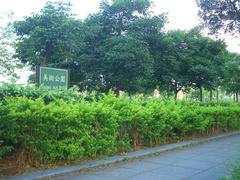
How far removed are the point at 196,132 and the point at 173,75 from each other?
1922 cm

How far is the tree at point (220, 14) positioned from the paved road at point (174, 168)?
11970 millimetres

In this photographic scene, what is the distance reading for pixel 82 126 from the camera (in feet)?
26.6

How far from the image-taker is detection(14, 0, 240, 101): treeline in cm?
2348

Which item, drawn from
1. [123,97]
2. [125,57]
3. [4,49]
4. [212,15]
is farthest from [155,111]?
[4,49]

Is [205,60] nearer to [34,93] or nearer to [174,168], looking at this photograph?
[34,93]

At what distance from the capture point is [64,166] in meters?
7.61

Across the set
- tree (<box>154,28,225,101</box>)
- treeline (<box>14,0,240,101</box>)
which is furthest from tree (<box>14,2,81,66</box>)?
tree (<box>154,28,225,101</box>)

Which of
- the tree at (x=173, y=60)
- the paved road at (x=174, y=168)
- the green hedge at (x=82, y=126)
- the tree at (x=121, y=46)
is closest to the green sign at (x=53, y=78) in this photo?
the green hedge at (x=82, y=126)

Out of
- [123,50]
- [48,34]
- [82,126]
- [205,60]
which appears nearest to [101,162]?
[82,126]

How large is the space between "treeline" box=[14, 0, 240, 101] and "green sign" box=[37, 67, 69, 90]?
10.5 metres

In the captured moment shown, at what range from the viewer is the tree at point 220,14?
2055 cm

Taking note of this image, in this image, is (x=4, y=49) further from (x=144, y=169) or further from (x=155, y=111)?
(x=144, y=169)

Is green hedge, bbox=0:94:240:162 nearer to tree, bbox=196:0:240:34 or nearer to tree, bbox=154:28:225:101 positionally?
tree, bbox=196:0:240:34

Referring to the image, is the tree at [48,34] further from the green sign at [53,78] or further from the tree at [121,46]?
the green sign at [53,78]
